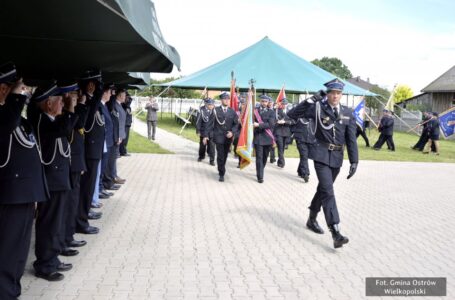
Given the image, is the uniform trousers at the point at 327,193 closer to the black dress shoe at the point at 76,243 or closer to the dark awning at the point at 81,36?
the dark awning at the point at 81,36

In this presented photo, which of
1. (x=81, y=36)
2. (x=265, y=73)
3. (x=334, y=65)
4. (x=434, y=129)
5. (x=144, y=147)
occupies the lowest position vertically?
(x=144, y=147)

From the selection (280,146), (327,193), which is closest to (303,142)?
(280,146)

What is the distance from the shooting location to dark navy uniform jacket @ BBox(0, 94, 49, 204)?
11.4 ft

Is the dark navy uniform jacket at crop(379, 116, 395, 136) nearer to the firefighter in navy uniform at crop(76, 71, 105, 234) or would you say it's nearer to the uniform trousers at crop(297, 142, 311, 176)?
the uniform trousers at crop(297, 142, 311, 176)

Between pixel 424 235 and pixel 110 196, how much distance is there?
5.38 m

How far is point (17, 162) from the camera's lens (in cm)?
371

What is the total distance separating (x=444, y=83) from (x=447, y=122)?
22257 mm

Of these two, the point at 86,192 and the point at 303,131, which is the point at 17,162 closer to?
the point at 86,192

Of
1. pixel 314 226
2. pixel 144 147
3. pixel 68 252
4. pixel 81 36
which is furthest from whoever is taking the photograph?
pixel 144 147

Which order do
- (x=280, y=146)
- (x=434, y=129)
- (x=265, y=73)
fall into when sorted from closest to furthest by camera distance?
1. (x=280, y=146)
2. (x=434, y=129)
3. (x=265, y=73)

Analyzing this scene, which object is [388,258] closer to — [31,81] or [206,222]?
[206,222]

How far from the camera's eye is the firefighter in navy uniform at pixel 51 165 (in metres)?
4.33

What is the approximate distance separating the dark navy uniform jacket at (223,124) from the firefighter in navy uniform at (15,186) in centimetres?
718

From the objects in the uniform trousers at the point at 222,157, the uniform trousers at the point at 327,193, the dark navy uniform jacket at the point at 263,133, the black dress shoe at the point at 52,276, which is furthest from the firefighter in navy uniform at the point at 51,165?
the dark navy uniform jacket at the point at 263,133
